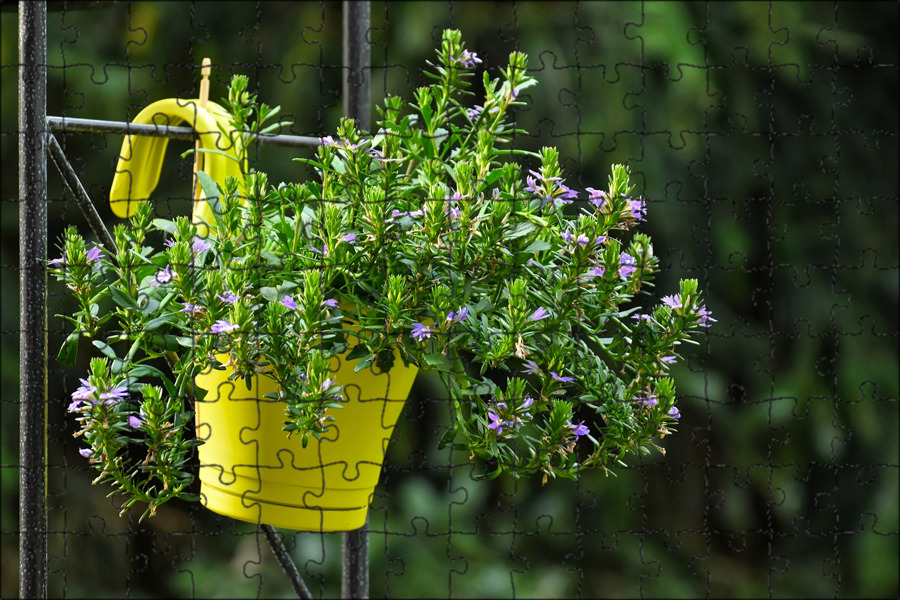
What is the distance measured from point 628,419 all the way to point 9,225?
4.76ft

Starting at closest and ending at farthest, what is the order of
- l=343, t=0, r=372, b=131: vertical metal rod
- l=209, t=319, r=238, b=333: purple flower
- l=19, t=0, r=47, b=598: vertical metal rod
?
l=209, t=319, r=238, b=333: purple flower → l=19, t=0, r=47, b=598: vertical metal rod → l=343, t=0, r=372, b=131: vertical metal rod

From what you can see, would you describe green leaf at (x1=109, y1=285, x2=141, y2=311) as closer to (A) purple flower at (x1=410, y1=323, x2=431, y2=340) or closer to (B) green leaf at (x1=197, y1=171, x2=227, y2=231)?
(B) green leaf at (x1=197, y1=171, x2=227, y2=231)

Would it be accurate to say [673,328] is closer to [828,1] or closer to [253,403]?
[253,403]

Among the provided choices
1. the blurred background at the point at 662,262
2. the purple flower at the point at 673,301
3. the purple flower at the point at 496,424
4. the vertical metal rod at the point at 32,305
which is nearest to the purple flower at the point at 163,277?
the vertical metal rod at the point at 32,305

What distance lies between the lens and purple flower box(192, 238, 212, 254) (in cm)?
65

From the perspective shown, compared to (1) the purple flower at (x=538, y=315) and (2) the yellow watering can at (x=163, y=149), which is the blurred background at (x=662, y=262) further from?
(1) the purple flower at (x=538, y=315)

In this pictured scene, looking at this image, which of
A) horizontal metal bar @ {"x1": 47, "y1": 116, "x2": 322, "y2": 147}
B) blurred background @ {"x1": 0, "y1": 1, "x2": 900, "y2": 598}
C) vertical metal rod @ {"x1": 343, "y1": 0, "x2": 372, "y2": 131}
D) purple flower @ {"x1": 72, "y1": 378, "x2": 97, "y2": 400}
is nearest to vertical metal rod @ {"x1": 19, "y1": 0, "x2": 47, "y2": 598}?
horizontal metal bar @ {"x1": 47, "y1": 116, "x2": 322, "y2": 147}

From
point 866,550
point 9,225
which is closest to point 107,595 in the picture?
point 9,225

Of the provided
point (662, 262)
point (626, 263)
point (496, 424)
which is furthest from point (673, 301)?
point (662, 262)

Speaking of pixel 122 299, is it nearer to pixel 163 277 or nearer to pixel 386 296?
pixel 163 277

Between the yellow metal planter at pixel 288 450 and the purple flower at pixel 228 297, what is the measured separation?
0.21 feet

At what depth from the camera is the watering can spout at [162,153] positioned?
0.73m

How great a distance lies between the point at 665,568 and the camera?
1763mm

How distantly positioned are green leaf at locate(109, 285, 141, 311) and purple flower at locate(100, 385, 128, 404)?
0.05 meters
